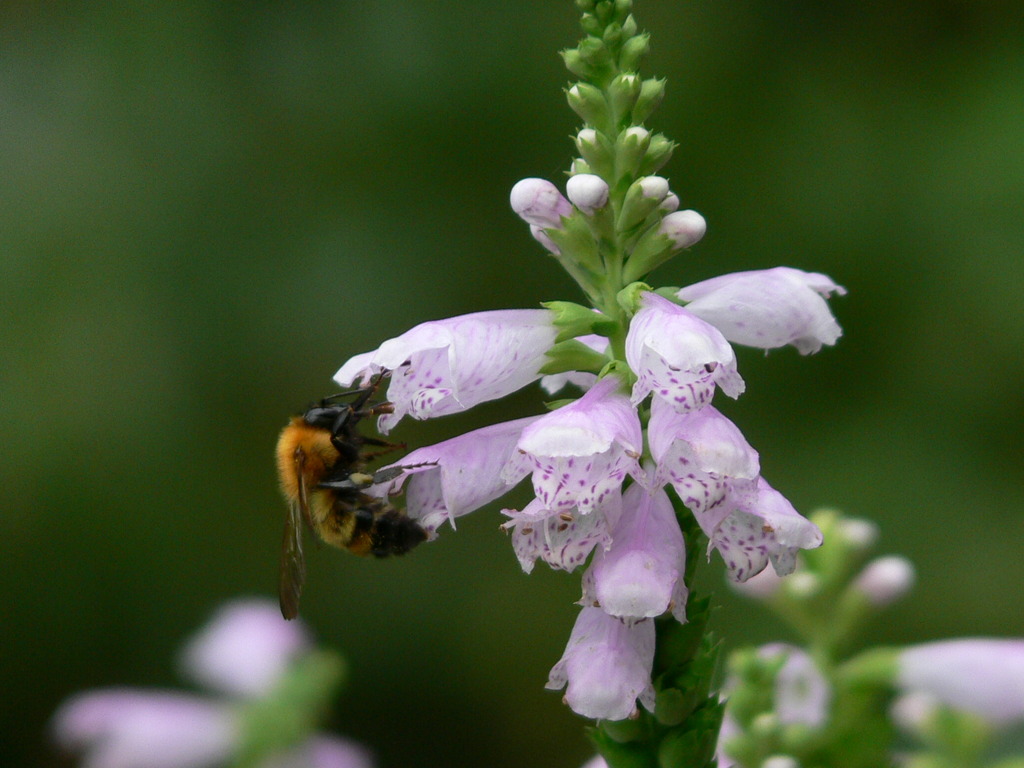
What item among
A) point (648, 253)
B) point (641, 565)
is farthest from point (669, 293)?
point (641, 565)

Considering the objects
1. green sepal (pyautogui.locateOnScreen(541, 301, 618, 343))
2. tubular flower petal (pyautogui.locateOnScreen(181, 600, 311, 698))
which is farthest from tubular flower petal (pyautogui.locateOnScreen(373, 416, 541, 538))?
tubular flower petal (pyautogui.locateOnScreen(181, 600, 311, 698))

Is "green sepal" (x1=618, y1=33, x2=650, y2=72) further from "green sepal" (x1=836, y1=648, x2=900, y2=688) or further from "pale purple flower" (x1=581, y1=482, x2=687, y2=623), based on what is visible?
"green sepal" (x1=836, y1=648, x2=900, y2=688)

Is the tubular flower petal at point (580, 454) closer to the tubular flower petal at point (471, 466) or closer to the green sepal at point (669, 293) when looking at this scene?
the tubular flower petal at point (471, 466)

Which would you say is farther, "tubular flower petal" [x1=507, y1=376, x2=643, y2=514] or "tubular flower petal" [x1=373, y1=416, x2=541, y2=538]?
"tubular flower petal" [x1=373, y1=416, x2=541, y2=538]


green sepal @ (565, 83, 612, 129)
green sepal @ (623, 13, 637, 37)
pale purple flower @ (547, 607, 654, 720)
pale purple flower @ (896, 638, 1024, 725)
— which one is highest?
green sepal @ (623, 13, 637, 37)

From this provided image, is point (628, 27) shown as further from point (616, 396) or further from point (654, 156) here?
point (616, 396)

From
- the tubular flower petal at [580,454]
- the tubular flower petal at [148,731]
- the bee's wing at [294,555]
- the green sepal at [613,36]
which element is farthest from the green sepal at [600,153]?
the tubular flower petal at [148,731]

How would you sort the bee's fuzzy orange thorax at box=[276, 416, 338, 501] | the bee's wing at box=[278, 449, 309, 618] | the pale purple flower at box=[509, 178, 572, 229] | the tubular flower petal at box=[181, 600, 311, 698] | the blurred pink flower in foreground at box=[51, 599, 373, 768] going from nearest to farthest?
the pale purple flower at box=[509, 178, 572, 229] < the bee's wing at box=[278, 449, 309, 618] < the bee's fuzzy orange thorax at box=[276, 416, 338, 501] < the blurred pink flower in foreground at box=[51, 599, 373, 768] < the tubular flower petal at box=[181, 600, 311, 698]
